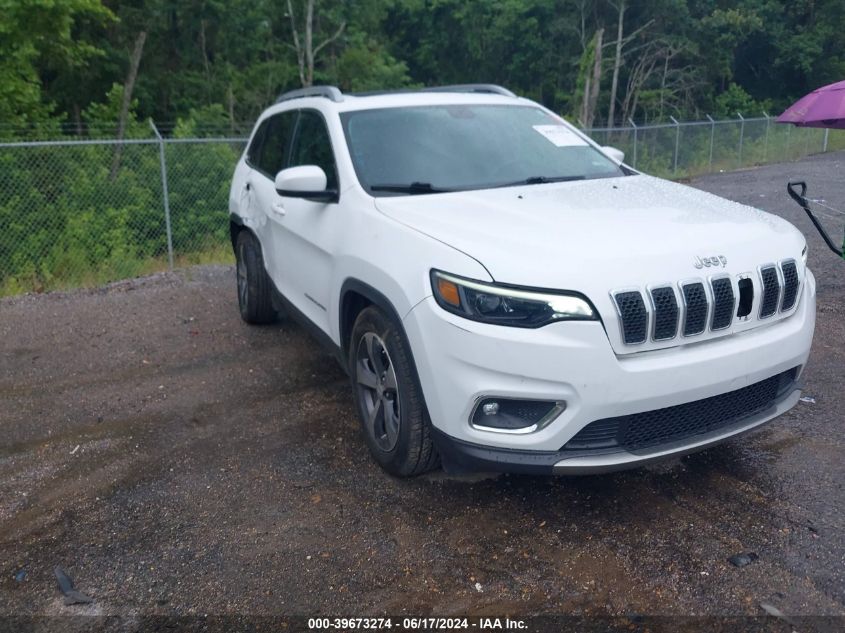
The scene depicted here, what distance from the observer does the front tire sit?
354cm

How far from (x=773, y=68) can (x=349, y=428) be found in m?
45.8

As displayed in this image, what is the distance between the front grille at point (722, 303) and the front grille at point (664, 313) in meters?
0.20

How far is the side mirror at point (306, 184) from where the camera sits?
4.27m

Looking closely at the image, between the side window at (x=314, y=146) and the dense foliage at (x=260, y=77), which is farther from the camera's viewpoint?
the dense foliage at (x=260, y=77)

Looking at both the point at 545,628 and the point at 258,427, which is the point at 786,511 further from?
the point at 258,427

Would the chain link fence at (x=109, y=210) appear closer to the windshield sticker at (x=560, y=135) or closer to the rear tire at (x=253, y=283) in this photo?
the rear tire at (x=253, y=283)

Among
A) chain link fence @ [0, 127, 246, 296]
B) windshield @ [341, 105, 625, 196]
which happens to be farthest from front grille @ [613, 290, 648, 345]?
chain link fence @ [0, 127, 246, 296]

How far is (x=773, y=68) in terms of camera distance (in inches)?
1718

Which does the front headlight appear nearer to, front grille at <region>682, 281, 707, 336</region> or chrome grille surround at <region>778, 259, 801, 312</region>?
front grille at <region>682, 281, 707, 336</region>

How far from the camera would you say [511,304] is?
3139mm

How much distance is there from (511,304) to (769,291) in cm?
119

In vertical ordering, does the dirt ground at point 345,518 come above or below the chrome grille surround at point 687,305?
below

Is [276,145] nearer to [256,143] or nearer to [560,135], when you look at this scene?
[256,143]

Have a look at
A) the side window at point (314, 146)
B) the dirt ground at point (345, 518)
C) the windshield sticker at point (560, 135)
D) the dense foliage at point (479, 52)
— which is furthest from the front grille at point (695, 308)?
the dense foliage at point (479, 52)
